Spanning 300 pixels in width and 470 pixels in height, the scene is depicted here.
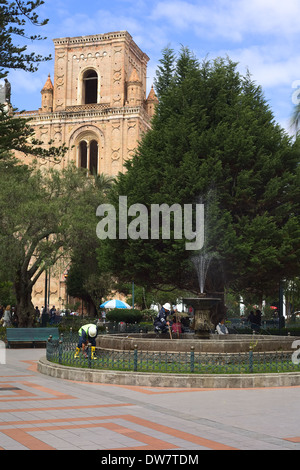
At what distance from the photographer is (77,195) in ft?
96.0

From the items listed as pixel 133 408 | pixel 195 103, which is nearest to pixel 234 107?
pixel 195 103

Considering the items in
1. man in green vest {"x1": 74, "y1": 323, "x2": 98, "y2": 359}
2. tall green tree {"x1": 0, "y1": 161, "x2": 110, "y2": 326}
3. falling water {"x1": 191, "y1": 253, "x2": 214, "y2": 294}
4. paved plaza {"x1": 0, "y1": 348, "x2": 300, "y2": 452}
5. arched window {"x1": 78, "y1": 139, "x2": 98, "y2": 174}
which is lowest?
paved plaza {"x1": 0, "y1": 348, "x2": 300, "y2": 452}

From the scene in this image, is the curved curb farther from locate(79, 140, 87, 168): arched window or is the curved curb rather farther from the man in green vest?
locate(79, 140, 87, 168): arched window

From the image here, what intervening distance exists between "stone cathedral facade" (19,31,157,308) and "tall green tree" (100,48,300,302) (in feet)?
91.6

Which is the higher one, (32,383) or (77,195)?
(77,195)

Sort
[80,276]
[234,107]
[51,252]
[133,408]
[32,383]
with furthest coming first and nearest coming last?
[80,276], [51,252], [234,107], [32,383], [133,408]

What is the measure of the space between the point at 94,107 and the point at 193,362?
45841 millimetres

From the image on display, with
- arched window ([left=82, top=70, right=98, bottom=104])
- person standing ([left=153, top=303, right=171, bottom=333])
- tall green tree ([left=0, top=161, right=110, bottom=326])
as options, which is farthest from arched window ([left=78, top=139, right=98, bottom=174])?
person standing ([left=153, top=303, right=171, bottom=333])

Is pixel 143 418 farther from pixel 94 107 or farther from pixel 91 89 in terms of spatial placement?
pixel 91 89

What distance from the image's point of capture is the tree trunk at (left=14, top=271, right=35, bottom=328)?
27.2 metres

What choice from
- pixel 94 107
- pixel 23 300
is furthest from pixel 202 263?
pixel 94 107

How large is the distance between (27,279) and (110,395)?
17.8 meters
